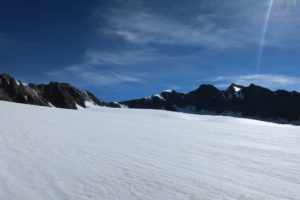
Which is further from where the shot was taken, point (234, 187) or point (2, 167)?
point (2, 167)

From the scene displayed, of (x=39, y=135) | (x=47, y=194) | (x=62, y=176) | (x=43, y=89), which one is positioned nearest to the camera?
(x=47, y=194)

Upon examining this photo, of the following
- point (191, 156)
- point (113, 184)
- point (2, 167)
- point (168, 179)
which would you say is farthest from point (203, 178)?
point (2, 167)

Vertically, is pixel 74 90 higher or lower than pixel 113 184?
higher

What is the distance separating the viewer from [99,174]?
694cm

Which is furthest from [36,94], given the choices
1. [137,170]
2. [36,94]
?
[137,170]

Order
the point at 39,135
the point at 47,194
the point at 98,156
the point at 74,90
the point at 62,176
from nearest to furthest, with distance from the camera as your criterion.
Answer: the point at 47,194 < the point at 62,176 < the point at 98,156 < the point at 39,135 < the point at 74,90

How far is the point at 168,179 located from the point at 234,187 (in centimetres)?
127

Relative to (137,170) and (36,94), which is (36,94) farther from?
(137,170)

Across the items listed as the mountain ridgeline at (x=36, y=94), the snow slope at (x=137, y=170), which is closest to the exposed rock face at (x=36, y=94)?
the mountain ridgeline at (x=36, y=94)

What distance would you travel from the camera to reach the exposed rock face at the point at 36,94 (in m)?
105

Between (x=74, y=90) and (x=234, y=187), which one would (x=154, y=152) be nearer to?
(x=234, y=187)

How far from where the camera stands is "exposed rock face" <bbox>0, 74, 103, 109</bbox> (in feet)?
344

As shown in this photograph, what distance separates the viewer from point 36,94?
4439 inches

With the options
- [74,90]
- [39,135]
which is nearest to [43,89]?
[74,90]
